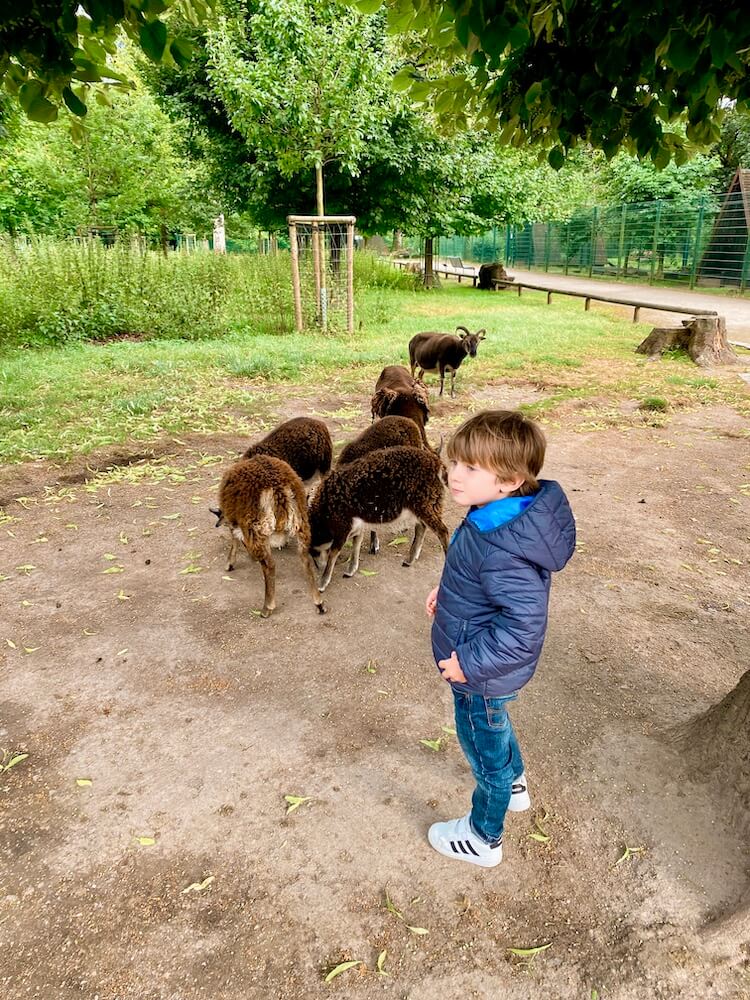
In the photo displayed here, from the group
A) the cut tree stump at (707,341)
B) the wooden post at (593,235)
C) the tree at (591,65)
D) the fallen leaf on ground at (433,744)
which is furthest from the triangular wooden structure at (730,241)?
the fallen leaf on ground at (433,744)

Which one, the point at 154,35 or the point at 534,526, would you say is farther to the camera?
the point at 154,35

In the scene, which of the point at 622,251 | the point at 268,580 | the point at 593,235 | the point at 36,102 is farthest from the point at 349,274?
the point at 593,235

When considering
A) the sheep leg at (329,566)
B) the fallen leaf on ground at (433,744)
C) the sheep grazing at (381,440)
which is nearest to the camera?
the fallen leaf on ground at (433,744)

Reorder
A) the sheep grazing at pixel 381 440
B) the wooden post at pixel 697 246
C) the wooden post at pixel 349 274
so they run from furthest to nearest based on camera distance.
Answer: the wooden post at pixel 697 246 → the wooden post at pixel 349 274 → the sheep grazing at pixel 381 440

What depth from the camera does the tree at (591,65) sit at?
2.36m

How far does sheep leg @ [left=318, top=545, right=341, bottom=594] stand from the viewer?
4840 mm

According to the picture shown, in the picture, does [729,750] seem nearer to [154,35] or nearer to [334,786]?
[334,786]

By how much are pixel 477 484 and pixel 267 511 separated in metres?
2.31

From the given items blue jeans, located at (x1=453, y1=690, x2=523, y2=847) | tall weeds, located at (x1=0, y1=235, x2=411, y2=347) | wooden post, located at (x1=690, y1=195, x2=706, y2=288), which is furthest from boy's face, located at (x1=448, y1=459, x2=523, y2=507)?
wooden post, located at (x1=690, y1=195, x2=706, y2=288)

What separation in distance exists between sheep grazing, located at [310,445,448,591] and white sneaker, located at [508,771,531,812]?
222 centimetres

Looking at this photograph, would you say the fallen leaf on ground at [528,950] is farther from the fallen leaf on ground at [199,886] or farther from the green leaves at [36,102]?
the green leaves at [36,102]

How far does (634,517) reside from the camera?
6.01m

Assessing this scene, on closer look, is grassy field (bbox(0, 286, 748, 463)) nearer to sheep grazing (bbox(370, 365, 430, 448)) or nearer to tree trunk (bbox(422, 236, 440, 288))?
sheep grazing (bbox(370, 365, 430, 448))

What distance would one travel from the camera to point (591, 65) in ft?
10.1
